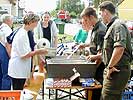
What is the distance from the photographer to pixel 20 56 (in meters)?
→ 4.00

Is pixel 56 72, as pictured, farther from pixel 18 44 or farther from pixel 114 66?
pixel 114 66

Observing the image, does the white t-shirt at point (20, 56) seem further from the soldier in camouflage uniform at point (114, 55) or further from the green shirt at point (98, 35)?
the soldier in camouflage uniform at point (114, 55)

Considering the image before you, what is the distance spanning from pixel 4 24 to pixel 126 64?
101 inches

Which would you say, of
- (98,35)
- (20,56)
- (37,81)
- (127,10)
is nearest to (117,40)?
(98,35)

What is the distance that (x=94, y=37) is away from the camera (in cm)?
417

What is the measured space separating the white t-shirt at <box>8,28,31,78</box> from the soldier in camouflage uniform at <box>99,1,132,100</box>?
92 cm

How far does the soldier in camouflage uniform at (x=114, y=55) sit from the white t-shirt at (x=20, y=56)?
92 centimetres

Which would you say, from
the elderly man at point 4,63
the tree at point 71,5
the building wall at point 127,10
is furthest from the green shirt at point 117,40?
the tree at point 71,5

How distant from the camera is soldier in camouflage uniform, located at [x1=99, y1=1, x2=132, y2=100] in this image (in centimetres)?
352

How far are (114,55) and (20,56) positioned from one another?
114 centimetres

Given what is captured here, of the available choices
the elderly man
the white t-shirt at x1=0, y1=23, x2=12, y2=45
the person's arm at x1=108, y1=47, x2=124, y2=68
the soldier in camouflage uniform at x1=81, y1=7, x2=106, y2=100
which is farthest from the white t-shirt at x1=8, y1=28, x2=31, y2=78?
the white t-shirt at x1=0, y1=23, x2=12, y2=45

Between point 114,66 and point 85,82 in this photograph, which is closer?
point 114,66

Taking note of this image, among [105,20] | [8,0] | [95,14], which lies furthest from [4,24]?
[8,0]

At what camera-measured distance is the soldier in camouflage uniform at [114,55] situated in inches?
139
